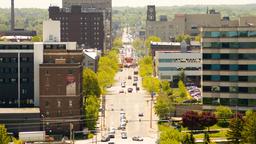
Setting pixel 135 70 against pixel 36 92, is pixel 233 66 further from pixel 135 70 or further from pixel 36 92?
pixel 135 70

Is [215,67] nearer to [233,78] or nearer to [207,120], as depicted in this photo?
[233,78]

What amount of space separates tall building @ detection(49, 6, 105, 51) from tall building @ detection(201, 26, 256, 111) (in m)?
74.7

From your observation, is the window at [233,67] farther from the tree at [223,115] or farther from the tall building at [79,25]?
the tall building at [79,25]

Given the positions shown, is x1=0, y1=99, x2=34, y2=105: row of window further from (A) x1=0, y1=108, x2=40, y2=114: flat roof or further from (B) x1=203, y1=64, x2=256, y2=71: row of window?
(B) x1=203, y1=64, x2=256, y2=71: row of window

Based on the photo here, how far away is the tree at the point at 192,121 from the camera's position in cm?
6309

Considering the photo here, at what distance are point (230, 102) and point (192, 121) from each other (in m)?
7.72

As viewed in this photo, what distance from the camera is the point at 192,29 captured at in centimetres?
17462

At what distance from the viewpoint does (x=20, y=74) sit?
7181 centimetres

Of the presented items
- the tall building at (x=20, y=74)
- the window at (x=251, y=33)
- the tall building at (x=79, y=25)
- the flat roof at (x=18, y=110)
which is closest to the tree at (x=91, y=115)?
the flat roof at (x=18, y=110)

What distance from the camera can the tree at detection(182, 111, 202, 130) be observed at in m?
63.1

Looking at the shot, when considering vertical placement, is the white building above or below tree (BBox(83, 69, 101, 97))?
above

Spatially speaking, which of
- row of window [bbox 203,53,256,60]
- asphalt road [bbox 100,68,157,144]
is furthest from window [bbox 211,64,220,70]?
asphalt road [bbox 100,68,157,144]

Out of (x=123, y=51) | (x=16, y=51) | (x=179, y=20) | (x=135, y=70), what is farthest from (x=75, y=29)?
(x=16, y=51)

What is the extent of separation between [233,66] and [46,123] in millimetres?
16860
